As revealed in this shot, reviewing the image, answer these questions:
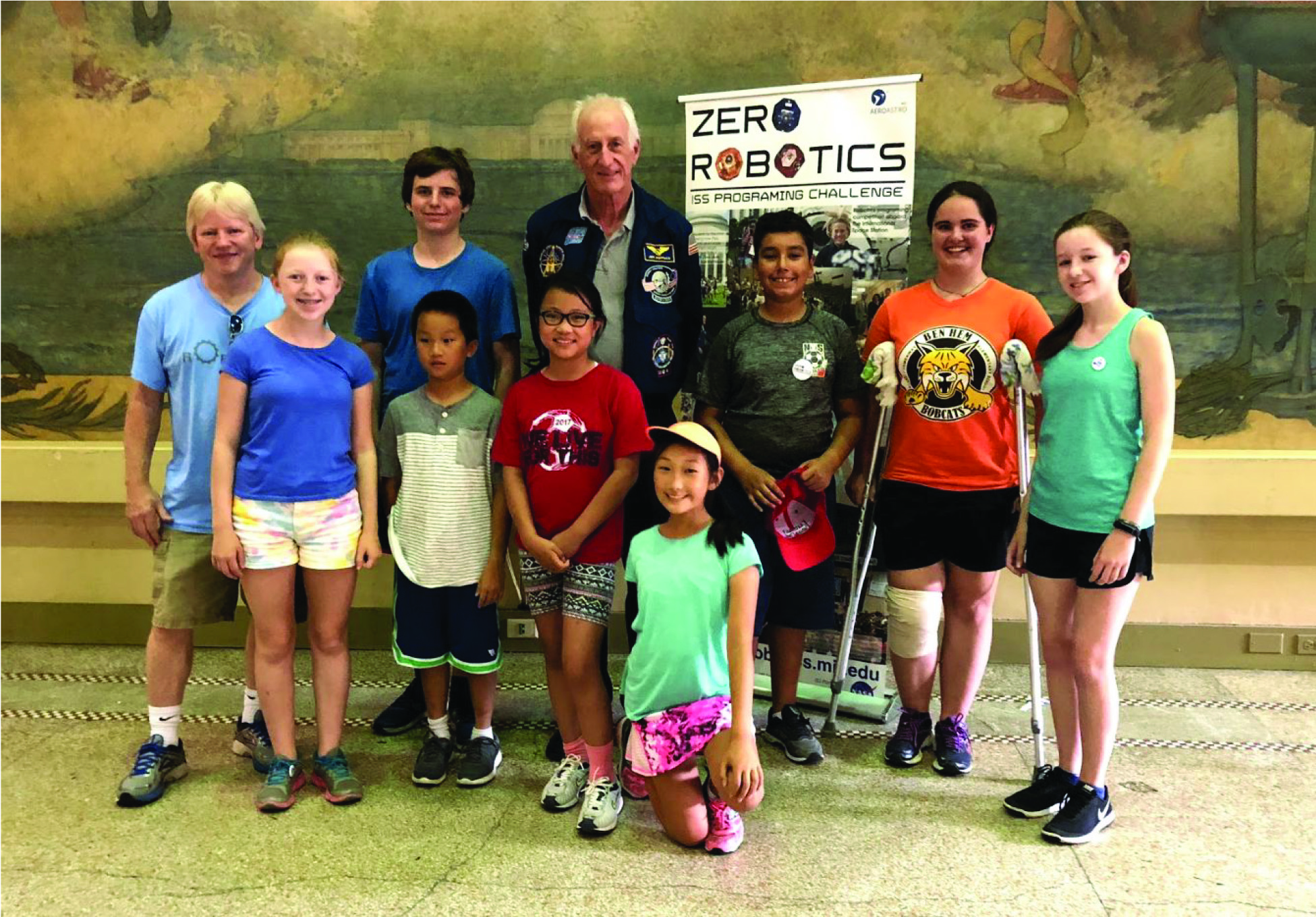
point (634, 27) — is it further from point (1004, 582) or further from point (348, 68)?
point (1004, 582)

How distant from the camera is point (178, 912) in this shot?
191 centimetres

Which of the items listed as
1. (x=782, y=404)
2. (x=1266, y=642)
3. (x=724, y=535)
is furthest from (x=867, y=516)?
(x=1266, y=642)

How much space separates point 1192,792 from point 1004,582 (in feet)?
3.57

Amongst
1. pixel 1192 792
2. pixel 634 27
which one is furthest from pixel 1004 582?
pixel 634 27

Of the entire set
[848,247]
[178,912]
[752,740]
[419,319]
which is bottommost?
[178,912]

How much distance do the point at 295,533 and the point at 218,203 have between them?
898 millimetres

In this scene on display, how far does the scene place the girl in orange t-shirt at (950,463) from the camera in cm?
235

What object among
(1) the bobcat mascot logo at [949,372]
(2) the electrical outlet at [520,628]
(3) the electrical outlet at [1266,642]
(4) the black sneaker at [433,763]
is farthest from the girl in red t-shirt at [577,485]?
(3) the electrical outlet at [1266,642]

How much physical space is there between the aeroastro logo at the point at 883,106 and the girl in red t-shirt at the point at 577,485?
124cm

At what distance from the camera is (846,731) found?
2.86 m

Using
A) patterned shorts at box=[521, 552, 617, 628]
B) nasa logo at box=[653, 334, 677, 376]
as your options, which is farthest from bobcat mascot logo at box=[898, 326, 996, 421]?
patterned shorts at box=[521, 552, 617, 628]

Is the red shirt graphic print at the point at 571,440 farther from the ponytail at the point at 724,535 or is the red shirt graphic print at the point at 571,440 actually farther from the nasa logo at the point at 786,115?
the nasa logo at the point at 786,115

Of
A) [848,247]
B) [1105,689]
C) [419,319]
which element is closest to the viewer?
[1105,689]

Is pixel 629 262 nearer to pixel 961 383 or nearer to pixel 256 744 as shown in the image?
pixel 961 383
